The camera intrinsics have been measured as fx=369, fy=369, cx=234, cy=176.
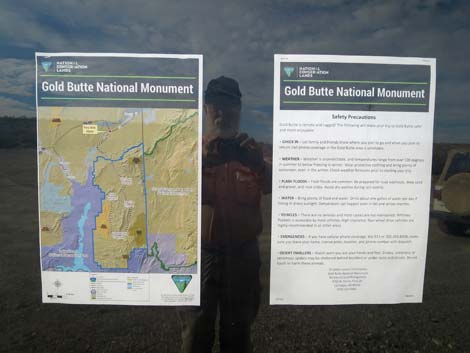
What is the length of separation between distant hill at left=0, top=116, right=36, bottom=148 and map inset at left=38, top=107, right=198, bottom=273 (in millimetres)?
51

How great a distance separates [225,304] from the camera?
6.09 ft

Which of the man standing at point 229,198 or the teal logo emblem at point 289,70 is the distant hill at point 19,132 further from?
the teal logo emblem at point 289,70

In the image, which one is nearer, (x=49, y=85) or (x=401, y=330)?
(x=49, y=85)

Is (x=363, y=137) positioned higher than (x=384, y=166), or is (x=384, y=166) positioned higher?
(x=363, y=137)

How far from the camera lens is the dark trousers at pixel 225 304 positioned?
181 cm

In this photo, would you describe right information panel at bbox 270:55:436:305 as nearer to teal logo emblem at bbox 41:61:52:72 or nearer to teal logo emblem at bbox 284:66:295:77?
teal logo emblem at bbox 284:66:295:77

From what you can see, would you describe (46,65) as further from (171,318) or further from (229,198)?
Result: (171,318)

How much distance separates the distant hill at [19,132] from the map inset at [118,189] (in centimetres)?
5

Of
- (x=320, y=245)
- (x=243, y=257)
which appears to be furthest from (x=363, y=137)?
(x=243, y=257)

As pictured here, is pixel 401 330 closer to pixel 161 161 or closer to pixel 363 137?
pixel 363 137

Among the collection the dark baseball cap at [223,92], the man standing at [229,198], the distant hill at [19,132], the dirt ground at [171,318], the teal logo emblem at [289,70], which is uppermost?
the teal logo emblem at [289,70]

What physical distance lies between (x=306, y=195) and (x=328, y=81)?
1.80ft

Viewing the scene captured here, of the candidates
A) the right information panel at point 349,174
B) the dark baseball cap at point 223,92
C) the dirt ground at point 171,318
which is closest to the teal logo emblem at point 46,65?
the dirt ground at point 171,318

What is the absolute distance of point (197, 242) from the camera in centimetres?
180
